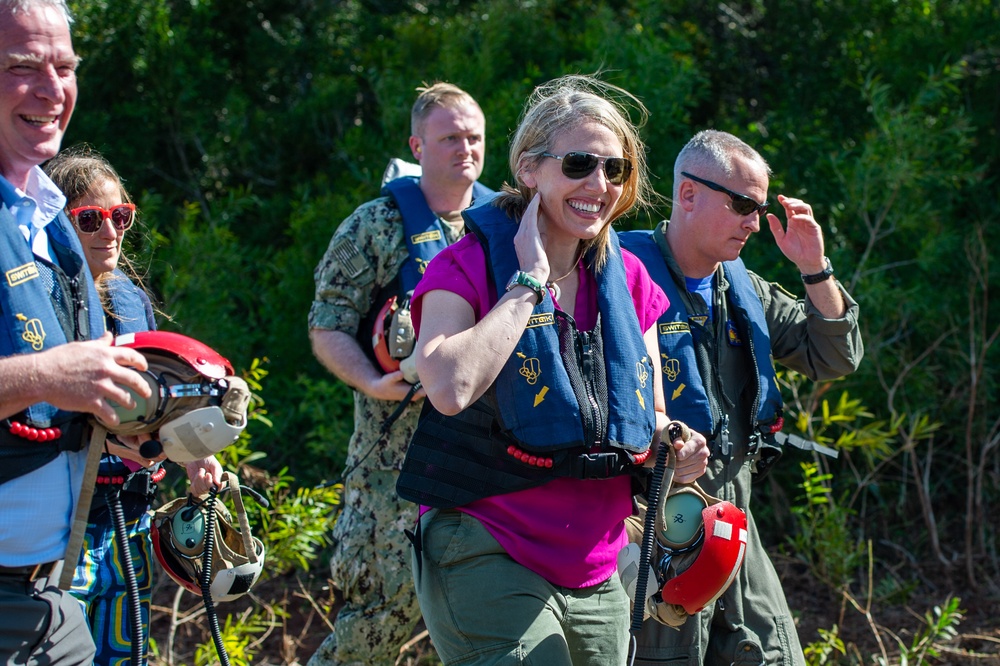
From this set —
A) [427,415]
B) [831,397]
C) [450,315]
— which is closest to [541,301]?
[450,315]

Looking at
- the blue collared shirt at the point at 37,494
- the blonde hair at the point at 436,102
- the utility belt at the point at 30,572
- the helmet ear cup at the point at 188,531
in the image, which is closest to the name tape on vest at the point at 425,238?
the blonde hair at the point at 436,102

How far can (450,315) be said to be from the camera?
2.89 m

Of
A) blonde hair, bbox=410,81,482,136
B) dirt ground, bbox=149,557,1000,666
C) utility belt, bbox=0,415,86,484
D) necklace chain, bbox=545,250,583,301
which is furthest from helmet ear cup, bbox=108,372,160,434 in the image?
dirt ground, bbox=149,557,1000,666

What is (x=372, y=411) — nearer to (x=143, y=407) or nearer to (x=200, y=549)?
(x=200, y=549)

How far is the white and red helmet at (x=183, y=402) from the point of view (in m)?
2.60

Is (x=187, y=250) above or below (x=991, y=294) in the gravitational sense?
above

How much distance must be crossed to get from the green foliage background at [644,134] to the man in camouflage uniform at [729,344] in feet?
6.79

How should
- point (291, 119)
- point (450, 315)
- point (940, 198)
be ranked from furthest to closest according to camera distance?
point (291, 119)
point (940, 198)
point (450, 315)

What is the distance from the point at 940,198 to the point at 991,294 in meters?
0.66

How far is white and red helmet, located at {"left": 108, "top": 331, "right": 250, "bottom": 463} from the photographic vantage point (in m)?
2.60

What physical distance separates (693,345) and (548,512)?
1036 millimetres

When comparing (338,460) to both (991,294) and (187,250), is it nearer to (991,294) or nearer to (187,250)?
(187,250)

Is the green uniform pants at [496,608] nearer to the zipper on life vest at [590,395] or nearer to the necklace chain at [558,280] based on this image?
the zipper on life vest at [590,395]

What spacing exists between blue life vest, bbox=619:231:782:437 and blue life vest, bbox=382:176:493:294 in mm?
774
